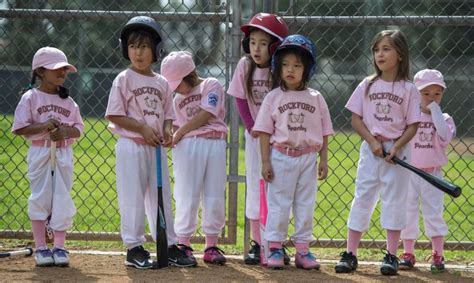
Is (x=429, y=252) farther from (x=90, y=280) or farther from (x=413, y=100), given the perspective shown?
(x=90, y=280)

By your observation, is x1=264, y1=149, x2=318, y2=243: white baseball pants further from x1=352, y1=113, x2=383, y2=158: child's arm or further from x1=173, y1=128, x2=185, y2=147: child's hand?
x1=173, y1=128, x2=185, y2=147: child's hand

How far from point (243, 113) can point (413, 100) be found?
105 cm

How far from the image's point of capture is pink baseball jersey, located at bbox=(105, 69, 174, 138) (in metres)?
6.00

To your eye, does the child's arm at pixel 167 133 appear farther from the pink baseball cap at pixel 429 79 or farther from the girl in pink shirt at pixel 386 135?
the pink baseball cap at pixel 429 79

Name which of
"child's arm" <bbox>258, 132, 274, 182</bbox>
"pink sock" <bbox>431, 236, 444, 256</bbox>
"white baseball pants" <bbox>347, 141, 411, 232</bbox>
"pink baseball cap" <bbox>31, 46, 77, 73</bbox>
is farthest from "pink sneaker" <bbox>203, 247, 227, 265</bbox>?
"pink baseball cap" <bbox>31, 46, 77, 73</bbox>

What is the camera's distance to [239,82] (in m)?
6.29

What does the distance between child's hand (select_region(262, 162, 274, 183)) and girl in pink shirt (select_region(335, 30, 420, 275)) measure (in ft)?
1.76

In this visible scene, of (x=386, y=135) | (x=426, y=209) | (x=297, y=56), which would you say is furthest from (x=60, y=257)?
(x=426, y=209)

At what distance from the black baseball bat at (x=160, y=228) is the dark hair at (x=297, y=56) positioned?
83 centimetres

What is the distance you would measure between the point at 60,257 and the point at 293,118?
165 centimetres

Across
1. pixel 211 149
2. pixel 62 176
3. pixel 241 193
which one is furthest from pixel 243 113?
pixel 241 193

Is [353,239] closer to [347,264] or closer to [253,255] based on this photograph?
[347,264]

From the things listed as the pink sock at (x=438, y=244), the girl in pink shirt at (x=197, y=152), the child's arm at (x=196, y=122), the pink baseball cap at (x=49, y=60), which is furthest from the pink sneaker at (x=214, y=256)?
the pink baseball cap at (x=49, y=60)

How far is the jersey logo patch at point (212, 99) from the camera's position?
631 centimetres
